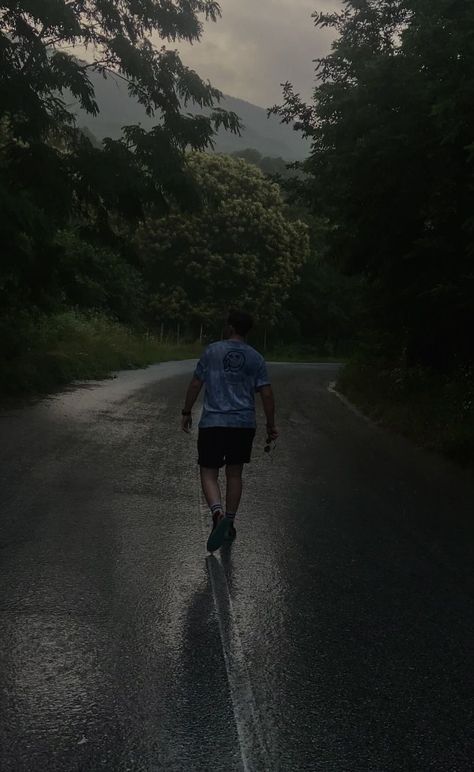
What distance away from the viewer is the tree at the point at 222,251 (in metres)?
48.8

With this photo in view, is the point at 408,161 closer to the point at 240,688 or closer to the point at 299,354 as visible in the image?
the point at 240,688

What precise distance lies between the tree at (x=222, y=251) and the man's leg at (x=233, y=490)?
4315 cm

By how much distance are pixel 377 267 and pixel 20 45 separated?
27.9 feet

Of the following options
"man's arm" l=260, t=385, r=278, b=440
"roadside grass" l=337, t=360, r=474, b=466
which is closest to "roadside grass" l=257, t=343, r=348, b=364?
"roadside grass" l=337, t=360, r=474, b=466

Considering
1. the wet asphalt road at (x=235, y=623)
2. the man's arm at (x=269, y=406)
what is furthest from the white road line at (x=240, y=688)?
the man's arm at (x=269, y=406)

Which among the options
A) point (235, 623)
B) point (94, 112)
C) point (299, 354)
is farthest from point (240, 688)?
point (299, 354)

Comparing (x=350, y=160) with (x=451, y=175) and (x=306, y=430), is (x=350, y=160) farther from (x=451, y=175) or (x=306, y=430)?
(x=306, y=430)

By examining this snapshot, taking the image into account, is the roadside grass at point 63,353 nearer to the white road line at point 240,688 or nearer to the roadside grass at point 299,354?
the white road line at point 240,688

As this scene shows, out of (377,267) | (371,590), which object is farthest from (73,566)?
(377,267)

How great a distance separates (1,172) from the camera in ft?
50.7

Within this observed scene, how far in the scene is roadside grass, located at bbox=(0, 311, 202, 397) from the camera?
16.1 metres

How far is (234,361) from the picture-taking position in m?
6.01

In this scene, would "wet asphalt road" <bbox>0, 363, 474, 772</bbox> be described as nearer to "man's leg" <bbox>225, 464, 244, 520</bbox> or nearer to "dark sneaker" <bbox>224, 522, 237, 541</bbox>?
"dark sneaker" <bbox>224, 522, 237, 541</bbox>

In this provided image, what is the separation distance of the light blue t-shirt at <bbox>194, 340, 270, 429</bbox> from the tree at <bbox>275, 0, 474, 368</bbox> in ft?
14.6
